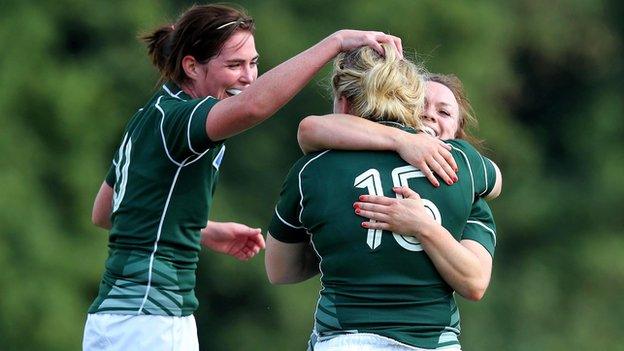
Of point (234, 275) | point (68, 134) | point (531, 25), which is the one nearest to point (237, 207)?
point (234, 275)

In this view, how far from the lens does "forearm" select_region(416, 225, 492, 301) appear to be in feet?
10.5

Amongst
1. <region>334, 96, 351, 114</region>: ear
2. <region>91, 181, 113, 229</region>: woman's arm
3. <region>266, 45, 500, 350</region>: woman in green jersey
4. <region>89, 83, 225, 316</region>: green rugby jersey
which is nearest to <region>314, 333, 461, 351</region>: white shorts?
<region>266, 45, 500, 350</region>: woman in green jersey

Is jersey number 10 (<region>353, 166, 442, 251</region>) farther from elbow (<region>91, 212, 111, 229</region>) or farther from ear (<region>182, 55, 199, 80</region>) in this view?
elbow (<region>91, 212, 111, 229</region>)

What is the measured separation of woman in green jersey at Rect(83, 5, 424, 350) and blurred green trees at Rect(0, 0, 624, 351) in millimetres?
4893

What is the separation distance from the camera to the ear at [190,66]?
3.99 metres

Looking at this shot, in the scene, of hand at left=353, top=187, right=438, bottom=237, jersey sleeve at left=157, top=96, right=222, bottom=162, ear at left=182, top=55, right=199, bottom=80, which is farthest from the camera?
ear at left=182, top=55, right=199, bottom=80

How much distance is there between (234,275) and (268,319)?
16.1 inches

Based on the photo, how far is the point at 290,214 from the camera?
335 cm

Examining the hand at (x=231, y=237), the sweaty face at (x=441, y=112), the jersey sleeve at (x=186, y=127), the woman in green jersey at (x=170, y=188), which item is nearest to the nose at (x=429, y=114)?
the sweaty face at (x=441, y=112)

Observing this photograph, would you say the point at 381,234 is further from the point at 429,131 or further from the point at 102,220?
the point at 102,220

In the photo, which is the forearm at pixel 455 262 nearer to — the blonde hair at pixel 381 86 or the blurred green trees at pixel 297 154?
the blonde hair at pixel 381 86

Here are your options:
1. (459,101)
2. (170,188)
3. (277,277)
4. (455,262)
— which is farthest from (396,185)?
(170,188)

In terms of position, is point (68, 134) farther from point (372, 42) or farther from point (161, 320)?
point (372, 42)

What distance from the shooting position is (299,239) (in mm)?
3434
